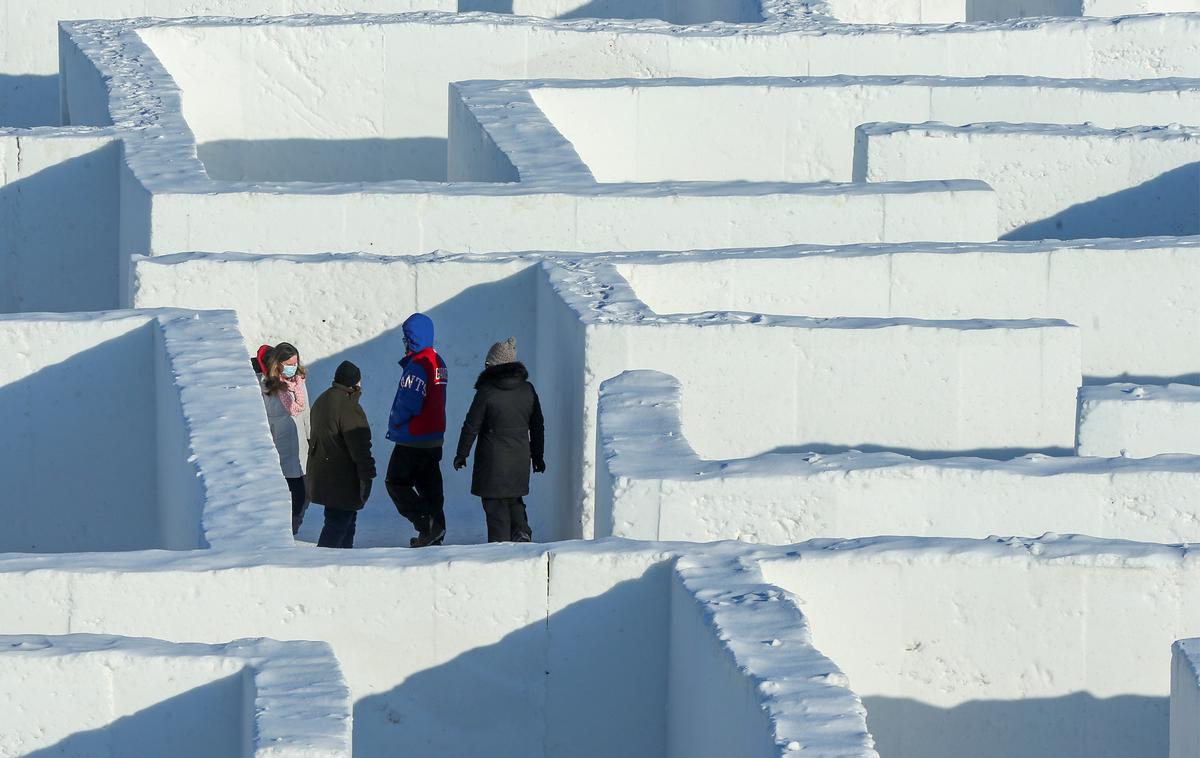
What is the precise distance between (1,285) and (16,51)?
5854mm

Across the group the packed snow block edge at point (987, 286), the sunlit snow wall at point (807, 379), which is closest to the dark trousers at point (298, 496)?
the sunlit snow wall at point (807, 379)

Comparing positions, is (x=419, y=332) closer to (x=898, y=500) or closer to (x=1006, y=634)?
(x=898, y=500)

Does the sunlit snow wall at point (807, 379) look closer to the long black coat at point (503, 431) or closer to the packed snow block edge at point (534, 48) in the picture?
the long black coat at point (503, 431)

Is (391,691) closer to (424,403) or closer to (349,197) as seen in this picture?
(424,403)

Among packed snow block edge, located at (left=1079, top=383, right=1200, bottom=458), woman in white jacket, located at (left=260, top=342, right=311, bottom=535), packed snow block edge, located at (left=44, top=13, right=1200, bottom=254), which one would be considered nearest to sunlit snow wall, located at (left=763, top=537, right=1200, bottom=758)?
packed snow block edge, located at (left=1079, top=383, right=1200, bottom=458)

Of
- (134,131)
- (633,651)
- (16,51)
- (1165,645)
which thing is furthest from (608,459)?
(16,51)

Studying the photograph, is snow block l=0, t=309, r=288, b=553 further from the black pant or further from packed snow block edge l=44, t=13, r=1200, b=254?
packed snow block edge l=44, t=13, r=1200, b=254

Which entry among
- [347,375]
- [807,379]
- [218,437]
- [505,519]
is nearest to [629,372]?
[807,379]

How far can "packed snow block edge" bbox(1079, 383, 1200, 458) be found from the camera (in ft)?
41.2

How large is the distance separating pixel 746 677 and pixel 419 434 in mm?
4614

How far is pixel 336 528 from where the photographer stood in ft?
43.0

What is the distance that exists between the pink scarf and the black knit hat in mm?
250

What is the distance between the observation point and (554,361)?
549 inches

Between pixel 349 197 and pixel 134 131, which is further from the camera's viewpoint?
pixel 134 131
